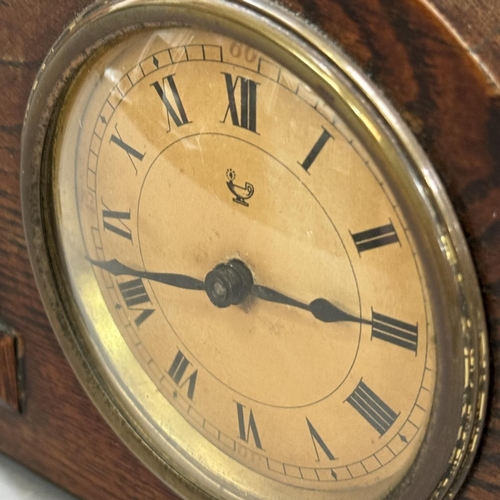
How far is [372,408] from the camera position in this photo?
2.30 ft

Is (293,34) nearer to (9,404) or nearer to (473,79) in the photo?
(473,79)

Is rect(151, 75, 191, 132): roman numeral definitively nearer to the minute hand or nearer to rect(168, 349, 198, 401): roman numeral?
the minute hand

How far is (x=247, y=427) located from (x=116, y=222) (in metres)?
0.28

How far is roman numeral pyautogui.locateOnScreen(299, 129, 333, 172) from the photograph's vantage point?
617 millimetres

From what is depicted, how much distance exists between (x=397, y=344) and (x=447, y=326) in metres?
0.08

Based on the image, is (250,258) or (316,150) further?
(250,258)

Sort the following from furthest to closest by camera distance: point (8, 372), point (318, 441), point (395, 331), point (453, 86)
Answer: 1. point (8, 372)
2. point (318, 441)
3. point (395, 331)
4. point (453, 86)

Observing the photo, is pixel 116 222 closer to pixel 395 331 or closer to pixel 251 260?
pixel 251 260

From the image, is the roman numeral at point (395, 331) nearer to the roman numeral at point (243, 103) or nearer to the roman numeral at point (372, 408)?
the roman numeral at point (372, 408)

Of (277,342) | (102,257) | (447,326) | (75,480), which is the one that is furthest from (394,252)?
(75,480)

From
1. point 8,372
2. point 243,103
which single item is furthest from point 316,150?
point 8,372

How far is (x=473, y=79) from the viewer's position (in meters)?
0.54

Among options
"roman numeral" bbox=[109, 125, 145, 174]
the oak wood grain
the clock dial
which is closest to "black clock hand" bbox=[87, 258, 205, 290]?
the clock dial

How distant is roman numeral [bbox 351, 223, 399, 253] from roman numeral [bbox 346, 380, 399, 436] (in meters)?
0.14
